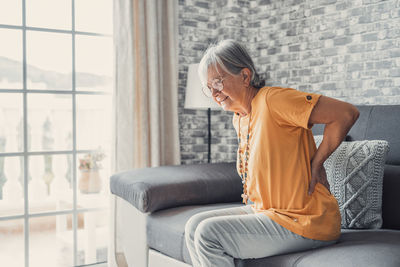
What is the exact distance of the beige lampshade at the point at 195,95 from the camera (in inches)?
128

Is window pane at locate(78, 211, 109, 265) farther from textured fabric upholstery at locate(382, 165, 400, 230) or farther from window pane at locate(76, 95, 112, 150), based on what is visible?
textured fabric upholstery at locate(382, 165, 400, 230)

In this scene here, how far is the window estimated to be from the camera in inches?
119

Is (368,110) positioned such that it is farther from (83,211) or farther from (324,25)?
(83,211)

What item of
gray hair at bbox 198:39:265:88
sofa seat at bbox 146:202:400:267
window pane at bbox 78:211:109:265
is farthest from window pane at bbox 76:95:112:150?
gray hair at bbox 198:39:265:88

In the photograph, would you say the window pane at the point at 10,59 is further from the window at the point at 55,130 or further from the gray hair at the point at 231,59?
the gray hair at the point at 231,59

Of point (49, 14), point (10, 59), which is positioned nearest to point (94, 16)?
point (49, 14)

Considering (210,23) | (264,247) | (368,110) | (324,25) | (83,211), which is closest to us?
(264,247)

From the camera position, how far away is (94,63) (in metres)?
3.34

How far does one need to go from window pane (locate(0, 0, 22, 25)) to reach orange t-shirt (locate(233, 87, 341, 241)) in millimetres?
2016

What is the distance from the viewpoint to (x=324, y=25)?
10.3 feet

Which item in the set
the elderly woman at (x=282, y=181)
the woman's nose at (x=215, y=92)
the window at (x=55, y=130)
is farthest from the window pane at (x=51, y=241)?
the woman's nose at (x=215, y=92)

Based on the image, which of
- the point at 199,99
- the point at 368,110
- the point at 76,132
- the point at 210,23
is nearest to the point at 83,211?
the point at 76,132

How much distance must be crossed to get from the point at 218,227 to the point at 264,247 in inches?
7.2

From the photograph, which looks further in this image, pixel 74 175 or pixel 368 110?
pixel 74 175
